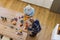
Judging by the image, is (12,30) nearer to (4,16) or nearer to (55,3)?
(4,16)

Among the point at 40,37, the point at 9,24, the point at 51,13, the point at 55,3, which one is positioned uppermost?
the point at 55,3

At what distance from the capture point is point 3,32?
218cm

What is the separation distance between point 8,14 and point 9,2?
0.70 meters

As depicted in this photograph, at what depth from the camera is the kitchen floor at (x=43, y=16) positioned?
2727 millimetres

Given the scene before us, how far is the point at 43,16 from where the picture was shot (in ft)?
9.69

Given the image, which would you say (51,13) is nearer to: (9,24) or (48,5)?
(48,5)

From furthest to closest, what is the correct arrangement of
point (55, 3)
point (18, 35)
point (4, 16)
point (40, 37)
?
point (55, 3) < point (40, 37) < point (4, 16) < point (18, 35)

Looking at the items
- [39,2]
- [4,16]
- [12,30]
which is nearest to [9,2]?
[39,2]

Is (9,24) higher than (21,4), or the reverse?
(21,4)

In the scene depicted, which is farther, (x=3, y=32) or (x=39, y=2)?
(x=39, y=2)

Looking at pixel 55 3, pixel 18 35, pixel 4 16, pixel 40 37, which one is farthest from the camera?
pixel 55 3

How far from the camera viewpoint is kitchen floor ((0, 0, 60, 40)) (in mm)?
2727

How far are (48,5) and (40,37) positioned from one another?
646mm

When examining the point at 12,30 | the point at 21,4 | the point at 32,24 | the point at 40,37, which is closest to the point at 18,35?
the point at 12,30
